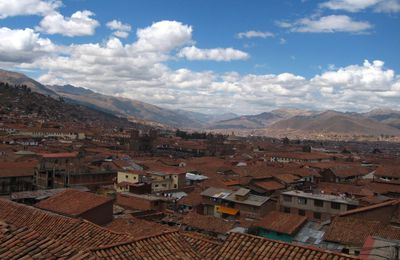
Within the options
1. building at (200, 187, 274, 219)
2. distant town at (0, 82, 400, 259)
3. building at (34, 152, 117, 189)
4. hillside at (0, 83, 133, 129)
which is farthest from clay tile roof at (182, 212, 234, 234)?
hillside at (0, 83, 133, 129)

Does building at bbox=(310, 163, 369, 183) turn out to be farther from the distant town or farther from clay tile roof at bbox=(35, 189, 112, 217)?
clay tile roof at bbox=(35, 189, 112, 217)

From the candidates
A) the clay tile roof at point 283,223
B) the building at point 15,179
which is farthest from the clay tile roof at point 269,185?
the building at point 15,179

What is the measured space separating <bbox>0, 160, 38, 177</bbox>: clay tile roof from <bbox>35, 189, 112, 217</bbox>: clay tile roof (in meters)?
20.8

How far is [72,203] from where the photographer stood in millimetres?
23031

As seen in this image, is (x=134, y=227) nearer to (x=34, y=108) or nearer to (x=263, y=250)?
(x=263, y=250)

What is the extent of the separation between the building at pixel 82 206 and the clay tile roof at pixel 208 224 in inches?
231

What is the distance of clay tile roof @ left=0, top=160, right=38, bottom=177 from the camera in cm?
4219

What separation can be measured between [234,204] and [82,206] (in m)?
15.3

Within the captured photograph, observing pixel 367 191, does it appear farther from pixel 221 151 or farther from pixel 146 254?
pixel 221 151

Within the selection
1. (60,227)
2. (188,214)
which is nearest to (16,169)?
(188,214)

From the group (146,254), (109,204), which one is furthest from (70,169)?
(146,254)

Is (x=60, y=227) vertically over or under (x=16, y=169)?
over

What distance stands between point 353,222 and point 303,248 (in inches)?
612

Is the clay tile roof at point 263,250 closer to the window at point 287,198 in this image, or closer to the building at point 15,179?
the window at point 287,198
